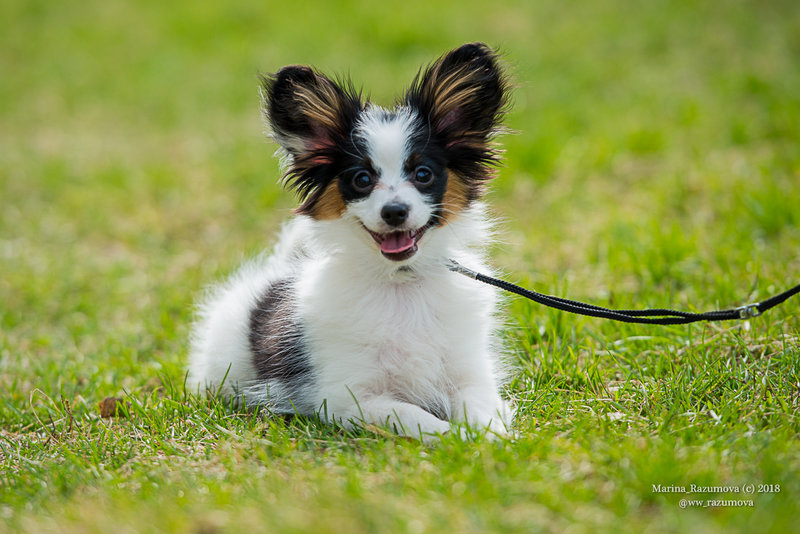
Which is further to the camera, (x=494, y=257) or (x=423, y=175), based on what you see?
(x=494, y=257)

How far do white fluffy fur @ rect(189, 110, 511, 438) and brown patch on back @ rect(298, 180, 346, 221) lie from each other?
31mm

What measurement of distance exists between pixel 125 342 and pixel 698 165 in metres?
5.12

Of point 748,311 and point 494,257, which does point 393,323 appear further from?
point 494,257

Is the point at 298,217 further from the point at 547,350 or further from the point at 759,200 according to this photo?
the point at 759,200

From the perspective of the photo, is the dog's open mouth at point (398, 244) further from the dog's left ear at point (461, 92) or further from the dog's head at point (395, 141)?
the dog's left ear at point (461, 92)

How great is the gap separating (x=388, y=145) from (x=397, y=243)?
41 cm

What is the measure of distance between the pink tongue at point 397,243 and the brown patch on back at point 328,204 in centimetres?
27

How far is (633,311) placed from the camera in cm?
328

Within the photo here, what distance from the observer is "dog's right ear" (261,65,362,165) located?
10.8 feet

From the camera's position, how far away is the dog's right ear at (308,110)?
10.8ft

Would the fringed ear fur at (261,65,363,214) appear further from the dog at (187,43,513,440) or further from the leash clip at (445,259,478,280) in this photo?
the leash clip at (445,259,478,280)

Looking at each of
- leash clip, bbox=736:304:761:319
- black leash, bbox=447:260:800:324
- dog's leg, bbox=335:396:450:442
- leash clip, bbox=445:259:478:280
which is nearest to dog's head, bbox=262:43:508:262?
leash clip, bbox=445:259:478:280

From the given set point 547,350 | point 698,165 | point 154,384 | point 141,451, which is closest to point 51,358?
point 154,384

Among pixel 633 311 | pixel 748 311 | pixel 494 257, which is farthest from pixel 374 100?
pixel 748 311
